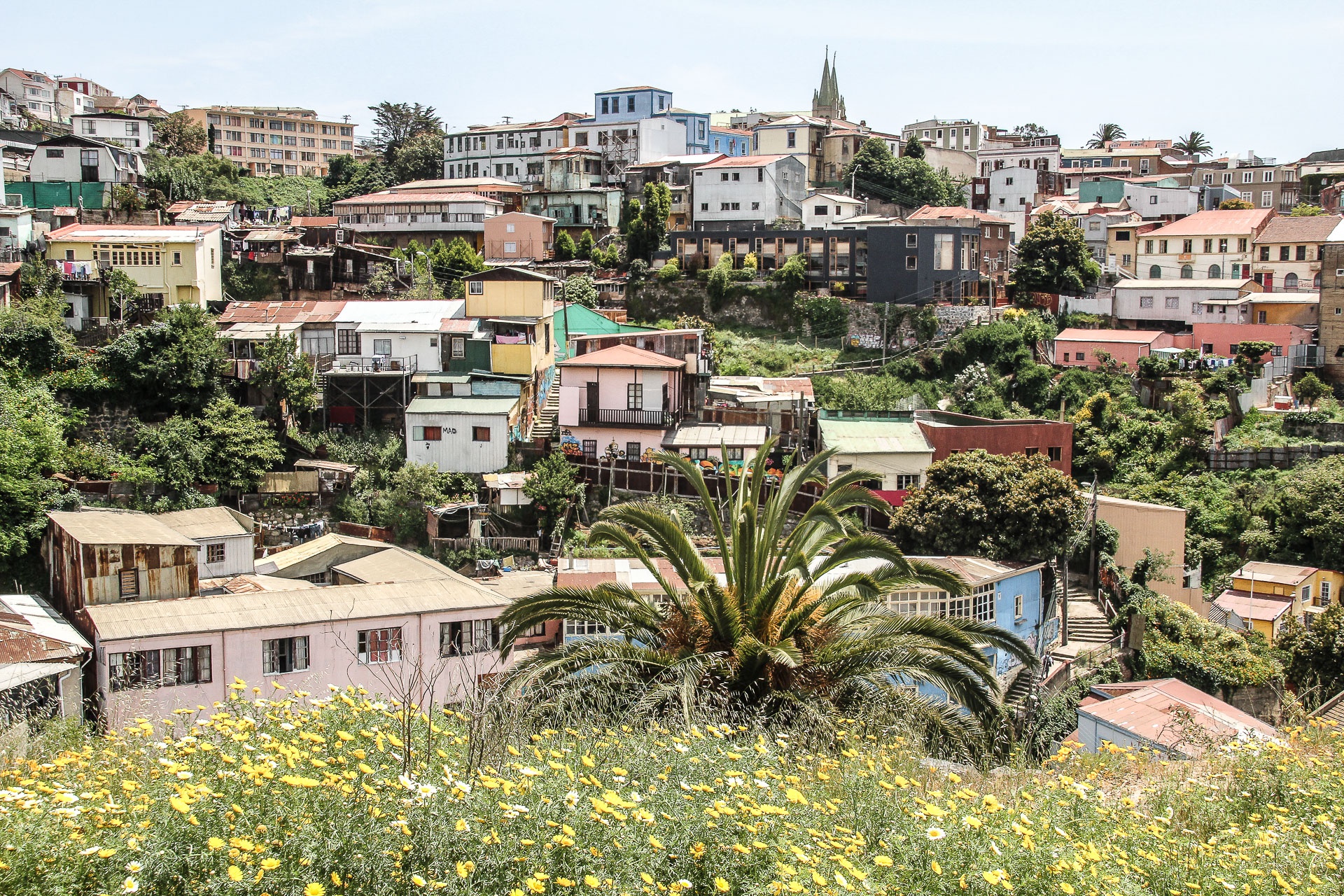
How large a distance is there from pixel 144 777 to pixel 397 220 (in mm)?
46785

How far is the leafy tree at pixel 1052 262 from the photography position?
45.4 m

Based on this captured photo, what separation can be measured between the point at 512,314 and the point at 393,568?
43.4ft

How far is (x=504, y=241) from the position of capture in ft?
162

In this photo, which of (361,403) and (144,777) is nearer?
(144,777)

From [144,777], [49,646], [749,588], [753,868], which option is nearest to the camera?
[753,868]

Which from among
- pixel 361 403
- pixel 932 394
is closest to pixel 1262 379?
pixel 932 394

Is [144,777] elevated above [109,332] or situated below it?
below

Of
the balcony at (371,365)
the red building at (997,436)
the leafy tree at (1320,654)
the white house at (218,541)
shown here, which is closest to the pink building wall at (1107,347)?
the red building at (997,436)

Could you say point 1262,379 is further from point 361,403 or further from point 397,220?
point 397,220

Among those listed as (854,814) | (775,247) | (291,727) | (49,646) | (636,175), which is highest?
(636,175)

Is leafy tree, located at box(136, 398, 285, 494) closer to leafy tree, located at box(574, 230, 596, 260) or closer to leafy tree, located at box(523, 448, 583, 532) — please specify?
leafy tree, located at box(523, 448, 583, 532)

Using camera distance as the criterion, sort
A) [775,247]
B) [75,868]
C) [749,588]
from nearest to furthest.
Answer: [75,868], [749,588], [775,247]

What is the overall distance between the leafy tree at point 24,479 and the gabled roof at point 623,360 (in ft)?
41.1

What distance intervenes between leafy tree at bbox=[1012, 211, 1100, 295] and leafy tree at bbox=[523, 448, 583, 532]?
24672 mm
